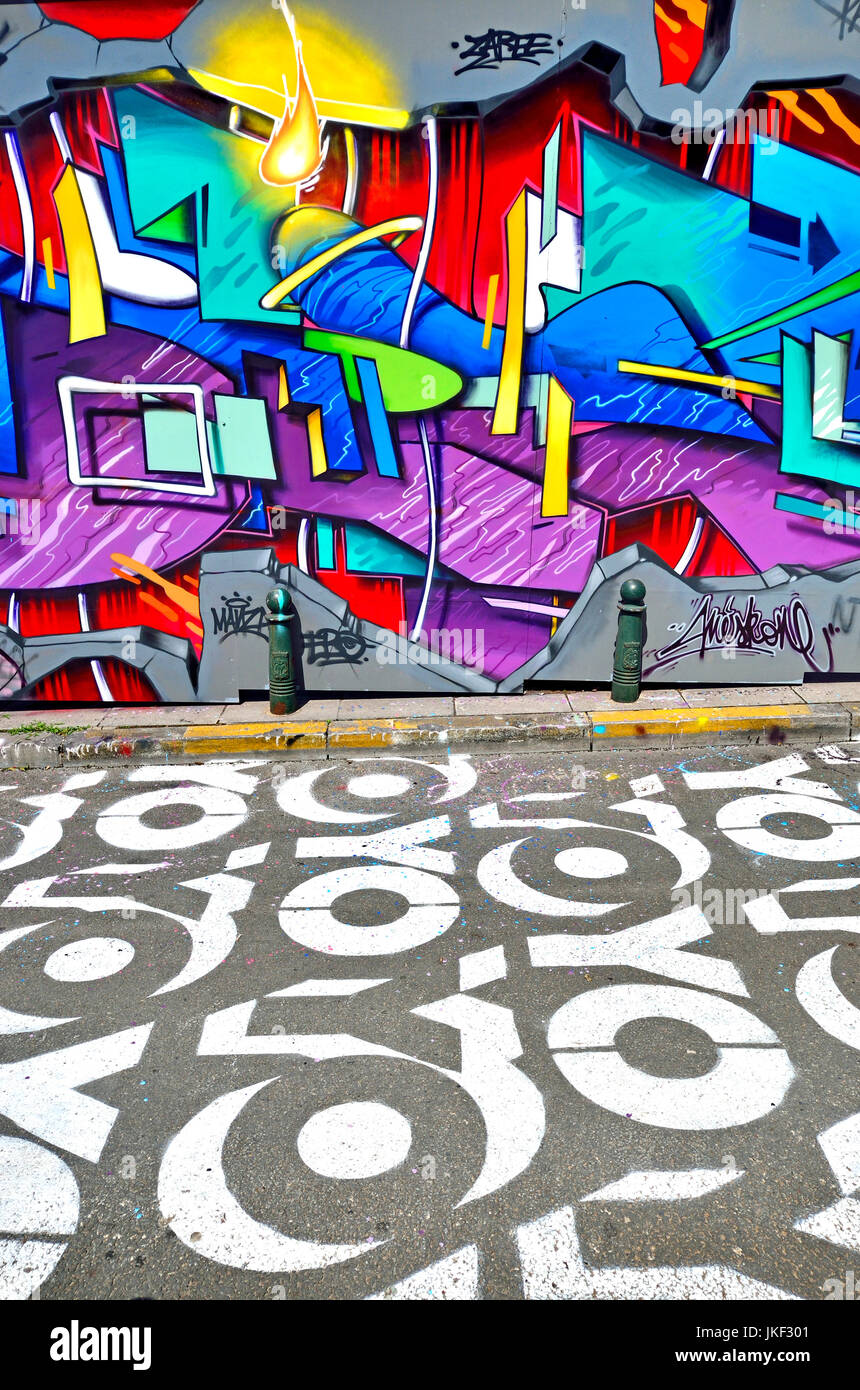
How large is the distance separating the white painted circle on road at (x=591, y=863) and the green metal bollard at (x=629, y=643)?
7.85ft

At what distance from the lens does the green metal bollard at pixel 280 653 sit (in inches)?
299

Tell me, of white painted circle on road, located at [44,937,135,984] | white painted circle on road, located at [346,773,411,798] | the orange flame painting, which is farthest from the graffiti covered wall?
white painted circle on road, located at [44,937,135,984]

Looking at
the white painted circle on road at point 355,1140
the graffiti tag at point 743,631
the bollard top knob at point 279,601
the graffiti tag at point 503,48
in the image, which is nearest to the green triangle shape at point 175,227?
the graffiti tag at point 503,48

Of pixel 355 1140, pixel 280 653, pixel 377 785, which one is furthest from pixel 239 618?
pixel 355 1140

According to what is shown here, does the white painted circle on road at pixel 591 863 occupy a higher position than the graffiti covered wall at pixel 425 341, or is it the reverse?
the graffiti covered wall at pixel 425 341

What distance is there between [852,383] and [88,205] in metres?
5.86

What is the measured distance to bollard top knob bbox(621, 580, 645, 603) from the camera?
25.1ft

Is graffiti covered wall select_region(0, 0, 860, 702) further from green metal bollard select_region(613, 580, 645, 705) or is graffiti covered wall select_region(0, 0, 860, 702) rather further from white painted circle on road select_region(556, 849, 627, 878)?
white painted circle on road select_region(556, 849, 627, 878)

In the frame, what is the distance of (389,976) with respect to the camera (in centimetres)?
453

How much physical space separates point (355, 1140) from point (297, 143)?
6552mm

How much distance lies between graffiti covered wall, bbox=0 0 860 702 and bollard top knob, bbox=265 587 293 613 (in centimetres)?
→ 36

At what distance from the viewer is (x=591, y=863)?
5527 mm

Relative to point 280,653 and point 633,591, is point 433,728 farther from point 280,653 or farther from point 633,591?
point 633,591

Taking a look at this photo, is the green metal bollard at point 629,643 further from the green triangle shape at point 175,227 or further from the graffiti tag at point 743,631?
the green triangle shape at point 175,227
